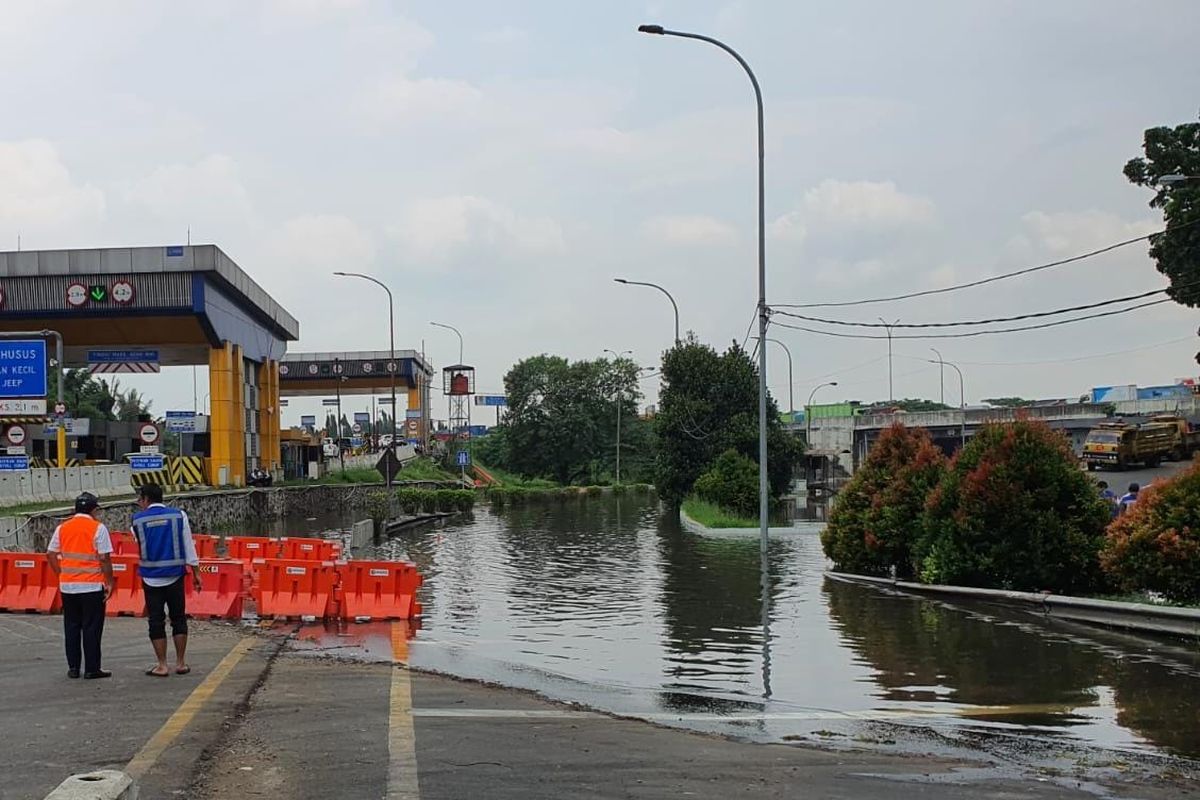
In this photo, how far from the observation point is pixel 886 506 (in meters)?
19.0

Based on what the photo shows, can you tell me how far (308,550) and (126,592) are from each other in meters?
5.30

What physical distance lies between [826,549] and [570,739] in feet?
44.2

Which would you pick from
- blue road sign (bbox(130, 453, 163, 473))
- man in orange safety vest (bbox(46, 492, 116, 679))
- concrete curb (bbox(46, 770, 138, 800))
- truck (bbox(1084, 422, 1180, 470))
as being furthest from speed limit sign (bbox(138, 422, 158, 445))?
truck (bbox(1084, 422, 1180, 470))

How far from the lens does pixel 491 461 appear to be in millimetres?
113312

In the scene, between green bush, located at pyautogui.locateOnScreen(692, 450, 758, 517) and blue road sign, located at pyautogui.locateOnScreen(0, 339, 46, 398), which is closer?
blue road sign, located at pyautogui.locateOnScreen(0, 339, 46, 398)

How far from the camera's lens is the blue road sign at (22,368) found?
28.9 metres

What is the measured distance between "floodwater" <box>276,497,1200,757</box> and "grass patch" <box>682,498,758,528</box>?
13106 millimetres

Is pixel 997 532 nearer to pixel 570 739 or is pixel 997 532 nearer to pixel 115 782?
pixel 570 739

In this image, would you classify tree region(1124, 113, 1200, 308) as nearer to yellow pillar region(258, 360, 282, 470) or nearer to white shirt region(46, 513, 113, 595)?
white shirt region(46, 513, 113, 595)

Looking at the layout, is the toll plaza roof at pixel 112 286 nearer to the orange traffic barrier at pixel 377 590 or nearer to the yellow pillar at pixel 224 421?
the yellow pillar at pixel 224 421

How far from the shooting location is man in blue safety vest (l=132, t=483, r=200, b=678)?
991 cm

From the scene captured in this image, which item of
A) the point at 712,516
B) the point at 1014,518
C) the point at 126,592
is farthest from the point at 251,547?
the point at 712,516

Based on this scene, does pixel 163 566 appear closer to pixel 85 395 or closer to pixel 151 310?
pixel 151 310

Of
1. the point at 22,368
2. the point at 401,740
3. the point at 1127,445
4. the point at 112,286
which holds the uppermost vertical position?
the point at 112,286
